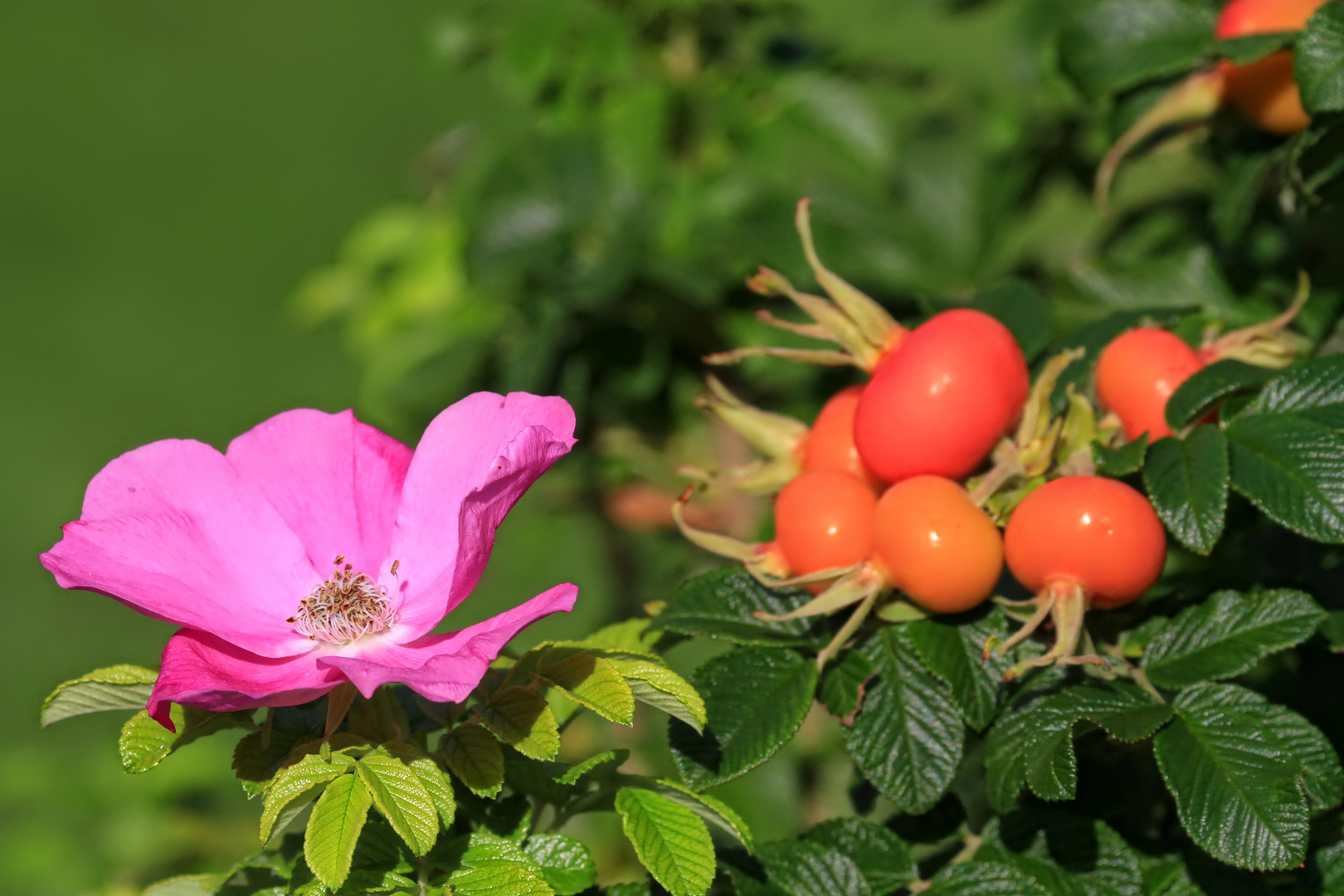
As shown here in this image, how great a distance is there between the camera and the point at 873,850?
1028 mm

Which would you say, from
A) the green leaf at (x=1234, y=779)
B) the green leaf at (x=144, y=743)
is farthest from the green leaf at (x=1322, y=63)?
the green leaf at (x=144, y=743)

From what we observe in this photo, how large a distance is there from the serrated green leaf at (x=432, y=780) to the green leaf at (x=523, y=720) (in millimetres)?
46

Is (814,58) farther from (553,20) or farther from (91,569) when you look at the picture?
(91,569)

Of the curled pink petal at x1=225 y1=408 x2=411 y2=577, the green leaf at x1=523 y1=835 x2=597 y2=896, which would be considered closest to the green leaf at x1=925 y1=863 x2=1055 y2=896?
the green leaf at x1=523 y1=835 x2=597 y2=896

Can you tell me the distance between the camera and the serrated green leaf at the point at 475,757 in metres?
0.84

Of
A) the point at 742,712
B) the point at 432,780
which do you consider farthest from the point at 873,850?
the point at 432,780

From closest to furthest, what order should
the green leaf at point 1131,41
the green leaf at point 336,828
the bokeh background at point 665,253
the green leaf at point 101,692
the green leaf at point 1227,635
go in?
the green leaf at point 336,828
the green leaf at point 101,692
the green leaf at point 1227,635
the green leaf at point 1131,41
the bokeh background at point 665,253

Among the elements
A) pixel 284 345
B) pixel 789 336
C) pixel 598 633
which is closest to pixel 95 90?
pixel 284 345

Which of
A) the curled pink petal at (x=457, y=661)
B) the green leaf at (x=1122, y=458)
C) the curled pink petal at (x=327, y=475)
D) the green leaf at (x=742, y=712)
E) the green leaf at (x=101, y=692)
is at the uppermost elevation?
the curled pink petal at (x=327, y=475)

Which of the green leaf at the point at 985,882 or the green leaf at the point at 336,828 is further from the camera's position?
the green leaf at the point at 985,882

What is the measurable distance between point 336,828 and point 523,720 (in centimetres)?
14

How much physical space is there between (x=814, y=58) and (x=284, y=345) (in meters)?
3.40

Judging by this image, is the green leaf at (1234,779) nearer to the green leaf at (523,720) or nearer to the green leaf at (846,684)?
the green leaf at (846,684)

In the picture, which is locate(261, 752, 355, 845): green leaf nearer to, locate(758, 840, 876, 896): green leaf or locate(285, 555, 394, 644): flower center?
locate(285, 555, 394, 644): flower center
